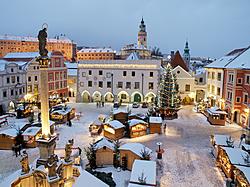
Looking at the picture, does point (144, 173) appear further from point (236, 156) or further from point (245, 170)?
point (236, 156)

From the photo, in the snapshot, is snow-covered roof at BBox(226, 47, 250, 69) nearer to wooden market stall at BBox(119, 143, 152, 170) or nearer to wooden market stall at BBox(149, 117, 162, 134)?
wooden market stall at BBox(149, 117, 162, 134)

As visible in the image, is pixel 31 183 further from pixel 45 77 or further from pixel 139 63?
pixel 139 63

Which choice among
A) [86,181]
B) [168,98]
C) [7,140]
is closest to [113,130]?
[7,140]

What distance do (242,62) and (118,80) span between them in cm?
1841

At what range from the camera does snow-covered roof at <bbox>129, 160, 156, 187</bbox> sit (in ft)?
34.0

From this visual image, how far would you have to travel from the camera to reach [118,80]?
36.7 m

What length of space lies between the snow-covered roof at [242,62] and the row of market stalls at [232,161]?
39.7 feet

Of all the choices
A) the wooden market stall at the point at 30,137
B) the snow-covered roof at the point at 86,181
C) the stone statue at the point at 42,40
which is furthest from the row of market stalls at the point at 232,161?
the wooden market stall at the point at 30,137

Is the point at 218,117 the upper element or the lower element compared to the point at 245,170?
upper

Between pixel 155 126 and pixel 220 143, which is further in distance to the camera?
pixel 155 126

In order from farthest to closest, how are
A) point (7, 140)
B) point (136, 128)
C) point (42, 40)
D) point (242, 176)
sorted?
point (136, 128), point (7, 140), point (242, 176), point (42, 40)

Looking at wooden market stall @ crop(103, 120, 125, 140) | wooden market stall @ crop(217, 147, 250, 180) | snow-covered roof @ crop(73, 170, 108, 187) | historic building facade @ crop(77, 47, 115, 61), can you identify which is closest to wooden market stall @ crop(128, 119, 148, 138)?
wooden market stall @ crop(103, 120, 125, 140)

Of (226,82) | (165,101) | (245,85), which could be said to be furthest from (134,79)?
(245,85)

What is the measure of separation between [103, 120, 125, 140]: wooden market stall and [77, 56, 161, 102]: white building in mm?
16170
